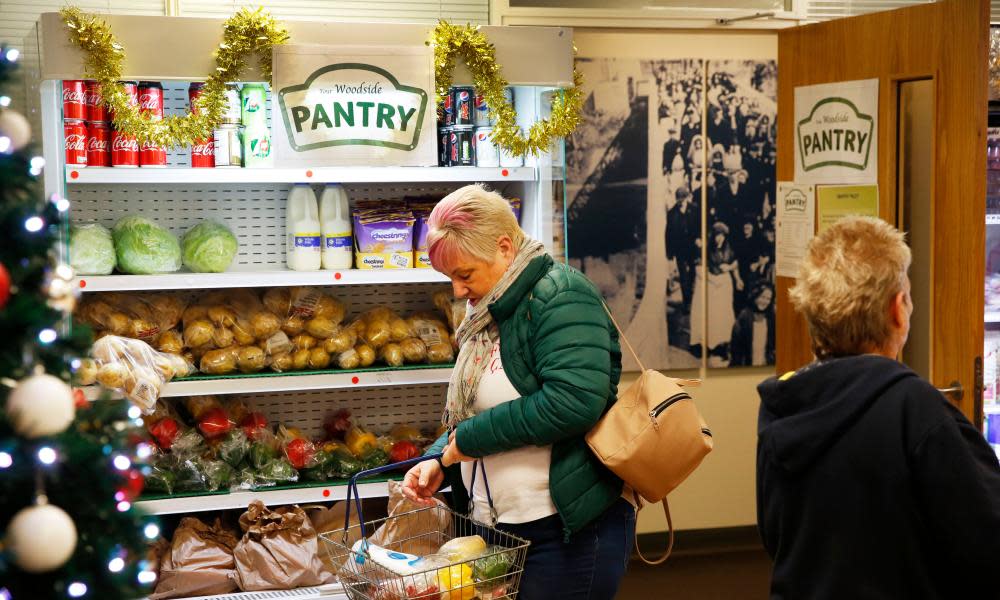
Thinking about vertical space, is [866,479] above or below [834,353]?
below

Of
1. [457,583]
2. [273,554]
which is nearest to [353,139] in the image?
[273,554]

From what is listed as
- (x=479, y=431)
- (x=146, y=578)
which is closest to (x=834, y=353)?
(x=479, y=431)

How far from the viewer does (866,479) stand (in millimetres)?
1724

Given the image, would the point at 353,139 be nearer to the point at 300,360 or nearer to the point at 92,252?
the point at 300,360

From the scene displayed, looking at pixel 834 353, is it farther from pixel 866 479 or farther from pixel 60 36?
pixel 60 36

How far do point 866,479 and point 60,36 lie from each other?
306 centimetres

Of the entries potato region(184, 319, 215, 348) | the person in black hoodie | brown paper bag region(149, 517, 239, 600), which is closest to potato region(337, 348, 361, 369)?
potato region(184, 319, 215, 348)

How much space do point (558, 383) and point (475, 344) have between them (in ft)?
1.03

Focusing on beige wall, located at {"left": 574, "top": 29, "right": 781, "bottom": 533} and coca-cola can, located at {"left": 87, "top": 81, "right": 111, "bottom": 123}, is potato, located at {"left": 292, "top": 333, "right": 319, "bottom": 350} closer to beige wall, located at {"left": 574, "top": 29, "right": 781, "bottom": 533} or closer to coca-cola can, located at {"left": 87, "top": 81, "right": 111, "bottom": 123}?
coca-cola can, located at {"left": 87, "top": 81, "right": 111, "bottom": 123}

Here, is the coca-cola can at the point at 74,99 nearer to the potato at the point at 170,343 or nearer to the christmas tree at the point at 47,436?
the potato at the point at 170,343

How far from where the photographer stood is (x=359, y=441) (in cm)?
432

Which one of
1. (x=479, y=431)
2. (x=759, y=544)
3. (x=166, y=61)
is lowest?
(x=759, y=544)

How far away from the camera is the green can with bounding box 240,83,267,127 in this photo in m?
3.87

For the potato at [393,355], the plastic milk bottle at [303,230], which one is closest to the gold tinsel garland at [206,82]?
the plastic milk bottle at [303,230]
